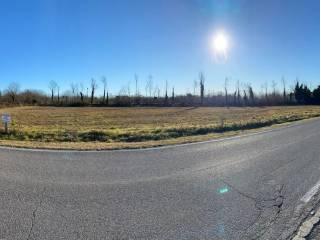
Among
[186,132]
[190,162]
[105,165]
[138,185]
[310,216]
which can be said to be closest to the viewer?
[310,216]

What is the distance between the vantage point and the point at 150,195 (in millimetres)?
5184

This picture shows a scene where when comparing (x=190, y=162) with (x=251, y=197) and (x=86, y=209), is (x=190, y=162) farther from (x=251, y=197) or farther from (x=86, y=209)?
(x=86, y=209)

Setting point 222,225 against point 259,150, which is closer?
point 222,225

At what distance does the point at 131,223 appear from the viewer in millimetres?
4059

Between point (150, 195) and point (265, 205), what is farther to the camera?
point (150, 195)

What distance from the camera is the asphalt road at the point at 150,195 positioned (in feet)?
12.8

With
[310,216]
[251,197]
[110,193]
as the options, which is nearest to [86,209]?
[110,193]

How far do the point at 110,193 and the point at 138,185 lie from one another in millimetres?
647

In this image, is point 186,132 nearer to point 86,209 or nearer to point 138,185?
point 138,185

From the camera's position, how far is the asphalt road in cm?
390

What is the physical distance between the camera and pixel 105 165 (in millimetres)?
7496

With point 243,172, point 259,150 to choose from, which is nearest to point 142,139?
point 259,150

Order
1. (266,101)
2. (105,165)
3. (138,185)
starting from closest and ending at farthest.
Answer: (138,185)
(105,165)
(266,101)

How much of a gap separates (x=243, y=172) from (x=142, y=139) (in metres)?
7.33
